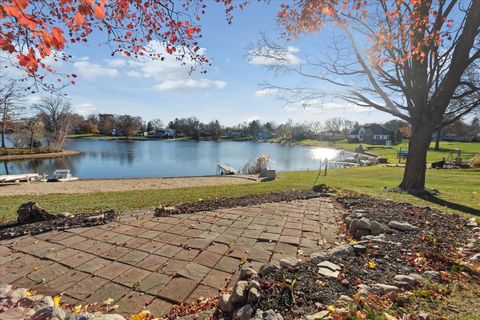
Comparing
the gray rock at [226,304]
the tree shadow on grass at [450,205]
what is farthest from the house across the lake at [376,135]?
the gray rock at [226,304]

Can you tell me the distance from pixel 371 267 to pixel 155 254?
2738mm

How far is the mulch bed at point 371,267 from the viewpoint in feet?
7.73

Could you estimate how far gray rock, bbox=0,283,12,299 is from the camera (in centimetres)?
256

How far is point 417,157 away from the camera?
849 cm

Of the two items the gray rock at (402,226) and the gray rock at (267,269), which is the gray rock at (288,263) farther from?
the gray rock at (402,226)

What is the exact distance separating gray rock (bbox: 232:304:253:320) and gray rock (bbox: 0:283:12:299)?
2.27 m

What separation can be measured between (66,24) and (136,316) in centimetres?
407

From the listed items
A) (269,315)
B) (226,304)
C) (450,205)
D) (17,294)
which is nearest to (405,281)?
(269,315)

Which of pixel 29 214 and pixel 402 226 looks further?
pixel 29 214

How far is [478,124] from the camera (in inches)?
1763

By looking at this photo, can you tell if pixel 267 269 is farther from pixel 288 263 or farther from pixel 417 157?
pixel 417 157

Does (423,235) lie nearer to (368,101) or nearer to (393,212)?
(393,212)

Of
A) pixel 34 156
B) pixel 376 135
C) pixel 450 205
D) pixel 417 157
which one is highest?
pixel 376 135

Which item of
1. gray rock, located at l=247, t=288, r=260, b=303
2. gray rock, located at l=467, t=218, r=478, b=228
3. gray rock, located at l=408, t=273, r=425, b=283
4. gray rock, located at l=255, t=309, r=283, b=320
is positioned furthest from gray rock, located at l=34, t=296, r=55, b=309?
gray rock, located at l=467, t=218, r=478, b=228
